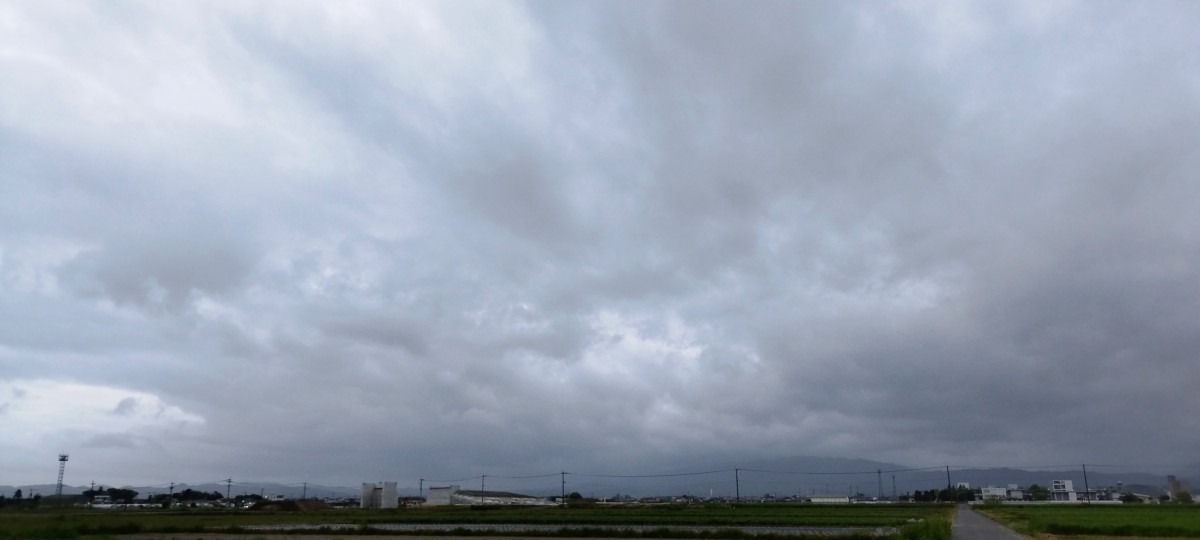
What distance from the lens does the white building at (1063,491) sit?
171750mm

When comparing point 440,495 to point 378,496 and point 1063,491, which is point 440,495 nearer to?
point 378,496

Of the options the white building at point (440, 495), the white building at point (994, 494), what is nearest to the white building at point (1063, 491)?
the white building at point (994, 494)

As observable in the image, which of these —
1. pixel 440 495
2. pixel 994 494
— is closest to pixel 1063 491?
pixel 994 494

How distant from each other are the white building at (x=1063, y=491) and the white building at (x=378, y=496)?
137 metres

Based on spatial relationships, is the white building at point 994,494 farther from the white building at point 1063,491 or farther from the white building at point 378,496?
the white building at point 378,496

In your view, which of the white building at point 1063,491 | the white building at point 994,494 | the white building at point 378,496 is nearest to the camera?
the white building at point 378,496

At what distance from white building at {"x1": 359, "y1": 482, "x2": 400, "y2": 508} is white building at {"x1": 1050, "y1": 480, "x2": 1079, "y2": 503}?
136864 millimetres

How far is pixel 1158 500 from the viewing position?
128 metres

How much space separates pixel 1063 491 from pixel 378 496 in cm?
15118

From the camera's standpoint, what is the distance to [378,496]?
12388 cm

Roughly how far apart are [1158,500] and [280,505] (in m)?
134

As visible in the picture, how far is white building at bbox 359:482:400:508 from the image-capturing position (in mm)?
122812

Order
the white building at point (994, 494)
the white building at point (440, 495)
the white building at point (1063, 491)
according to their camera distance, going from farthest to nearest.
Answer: the white building at point (994, 494)
the white building at point (1063, 491)
the white building at point (440, 495)

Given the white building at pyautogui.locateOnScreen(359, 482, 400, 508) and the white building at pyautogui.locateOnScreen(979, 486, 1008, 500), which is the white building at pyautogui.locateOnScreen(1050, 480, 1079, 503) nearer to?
the white building at pyautogui.locateOnScreen(979, 486, 1008, 500)
